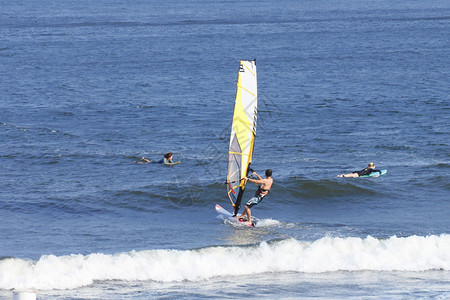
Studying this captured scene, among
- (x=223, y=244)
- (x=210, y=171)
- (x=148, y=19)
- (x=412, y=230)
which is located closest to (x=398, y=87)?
(x=210, y=171)

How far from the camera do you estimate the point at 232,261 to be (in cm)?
1609

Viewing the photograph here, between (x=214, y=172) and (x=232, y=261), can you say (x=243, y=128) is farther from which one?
(x=214, y=172)

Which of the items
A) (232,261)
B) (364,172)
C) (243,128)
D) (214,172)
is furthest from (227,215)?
(364,172)

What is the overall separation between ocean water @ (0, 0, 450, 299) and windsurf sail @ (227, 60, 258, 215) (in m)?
1.62

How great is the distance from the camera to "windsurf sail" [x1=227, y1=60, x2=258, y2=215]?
18.8m

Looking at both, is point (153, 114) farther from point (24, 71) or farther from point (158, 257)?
point (158, 257)

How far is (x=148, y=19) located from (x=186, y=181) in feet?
253

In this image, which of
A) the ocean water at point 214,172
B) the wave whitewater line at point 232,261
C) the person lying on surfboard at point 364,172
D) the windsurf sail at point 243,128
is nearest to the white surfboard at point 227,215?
the ocean water at point 214,172

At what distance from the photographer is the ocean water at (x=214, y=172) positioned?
1541 cm

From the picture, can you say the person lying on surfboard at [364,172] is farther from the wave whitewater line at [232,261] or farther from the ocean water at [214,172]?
the wave whitewater line at [232,261]

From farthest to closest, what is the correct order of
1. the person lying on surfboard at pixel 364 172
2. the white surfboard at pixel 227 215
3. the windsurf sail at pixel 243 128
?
the person lying on surfboard at pixel 364 172
the white surfboard at pixel 227 215
the windsurf sail at pixel 243 128

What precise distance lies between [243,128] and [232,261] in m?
4.57

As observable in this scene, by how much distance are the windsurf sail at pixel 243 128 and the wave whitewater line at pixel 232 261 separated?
3147 mm

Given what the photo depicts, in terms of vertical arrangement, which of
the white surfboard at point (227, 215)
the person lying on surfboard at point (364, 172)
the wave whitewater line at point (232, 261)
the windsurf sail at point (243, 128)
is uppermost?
the person lying on surfboard at point (364, 172)
